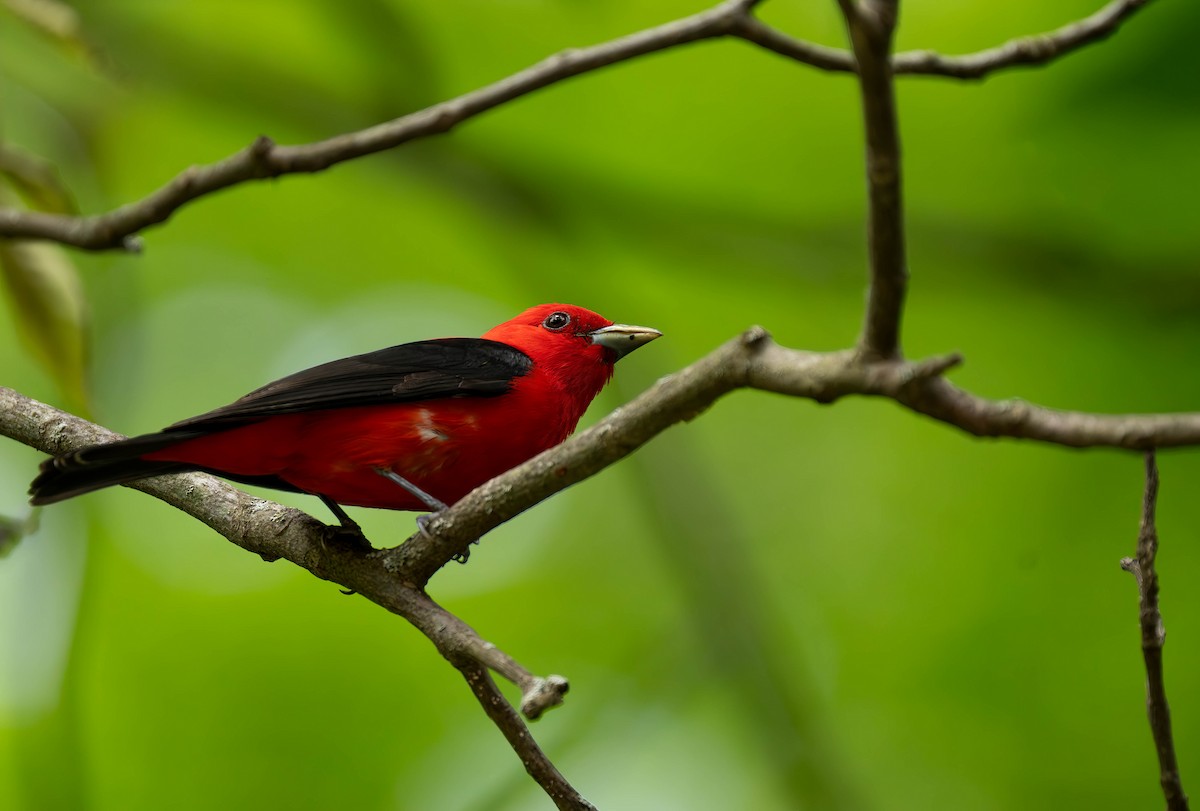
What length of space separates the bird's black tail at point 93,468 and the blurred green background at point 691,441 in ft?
4.95

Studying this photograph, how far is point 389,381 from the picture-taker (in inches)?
161

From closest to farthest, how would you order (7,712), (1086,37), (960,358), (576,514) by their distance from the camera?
(960,358), (1086,37), (7,712), (576,514)

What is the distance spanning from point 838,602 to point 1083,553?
1165 millimetres

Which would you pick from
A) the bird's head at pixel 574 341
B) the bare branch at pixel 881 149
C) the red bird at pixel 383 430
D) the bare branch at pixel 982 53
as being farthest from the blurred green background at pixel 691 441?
the bare branch at pixel 881 149

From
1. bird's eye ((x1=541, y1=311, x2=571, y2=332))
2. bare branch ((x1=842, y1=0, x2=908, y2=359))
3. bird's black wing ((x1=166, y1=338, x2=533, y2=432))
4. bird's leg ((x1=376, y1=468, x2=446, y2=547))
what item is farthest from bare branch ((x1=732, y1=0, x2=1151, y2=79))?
bird's leg ((x1=376, y1=468, x2=446, y2=547))

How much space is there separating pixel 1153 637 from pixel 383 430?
2422 millimetres

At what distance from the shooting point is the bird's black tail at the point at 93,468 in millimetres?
3398

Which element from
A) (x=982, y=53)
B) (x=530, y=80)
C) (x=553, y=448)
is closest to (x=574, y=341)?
(x=530, y=80)

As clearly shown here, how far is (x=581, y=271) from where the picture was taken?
594cm

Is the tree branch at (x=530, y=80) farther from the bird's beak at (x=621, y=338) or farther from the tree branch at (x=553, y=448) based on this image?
the bird's beak at (x=621, y=338)

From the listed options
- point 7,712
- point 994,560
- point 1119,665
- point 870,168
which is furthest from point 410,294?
point 870,168

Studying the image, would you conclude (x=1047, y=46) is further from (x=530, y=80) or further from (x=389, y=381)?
(x=389, y=381)

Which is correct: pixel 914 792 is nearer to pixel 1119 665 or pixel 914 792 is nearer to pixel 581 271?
pixel 1119 665

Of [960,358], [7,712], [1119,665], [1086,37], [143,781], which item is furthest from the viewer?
[143,781]
